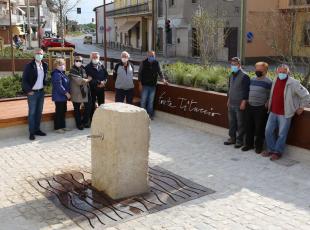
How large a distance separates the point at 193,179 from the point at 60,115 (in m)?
4.16

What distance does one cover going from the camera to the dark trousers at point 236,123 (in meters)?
8.55

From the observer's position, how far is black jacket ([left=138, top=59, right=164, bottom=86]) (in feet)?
35.3

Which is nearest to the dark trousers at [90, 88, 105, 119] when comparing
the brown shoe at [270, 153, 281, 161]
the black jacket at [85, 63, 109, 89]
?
the black jacket at [85, 63, 109, 89]

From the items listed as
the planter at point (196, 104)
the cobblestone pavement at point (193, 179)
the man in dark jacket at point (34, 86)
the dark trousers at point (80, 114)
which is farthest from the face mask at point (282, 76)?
the man in dark jacket at point (34, 86)

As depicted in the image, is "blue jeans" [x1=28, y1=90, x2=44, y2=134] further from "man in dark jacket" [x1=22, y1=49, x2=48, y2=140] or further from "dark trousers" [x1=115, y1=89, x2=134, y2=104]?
"dark trousers" [x1=115, y1=89, x2=134, y2=104]

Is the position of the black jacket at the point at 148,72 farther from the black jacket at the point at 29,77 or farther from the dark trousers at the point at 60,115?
the black jacket at the point at 29,77

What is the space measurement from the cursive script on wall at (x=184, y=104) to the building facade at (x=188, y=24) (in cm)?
1943

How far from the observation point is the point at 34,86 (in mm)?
9297

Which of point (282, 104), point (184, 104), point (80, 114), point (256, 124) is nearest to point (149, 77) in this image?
point (184, 104)

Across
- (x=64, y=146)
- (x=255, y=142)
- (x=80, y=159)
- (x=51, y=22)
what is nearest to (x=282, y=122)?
(x=255, y=142)

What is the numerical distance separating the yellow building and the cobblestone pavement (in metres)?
34.9

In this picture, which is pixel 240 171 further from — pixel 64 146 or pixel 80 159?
pixel 64 146

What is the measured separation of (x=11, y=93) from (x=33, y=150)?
13.4 ft

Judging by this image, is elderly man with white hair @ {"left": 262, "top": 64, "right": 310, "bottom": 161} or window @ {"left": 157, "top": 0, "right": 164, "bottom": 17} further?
window @ {"left": 157, "top": 0, "right": 164, "bottom": 17}
